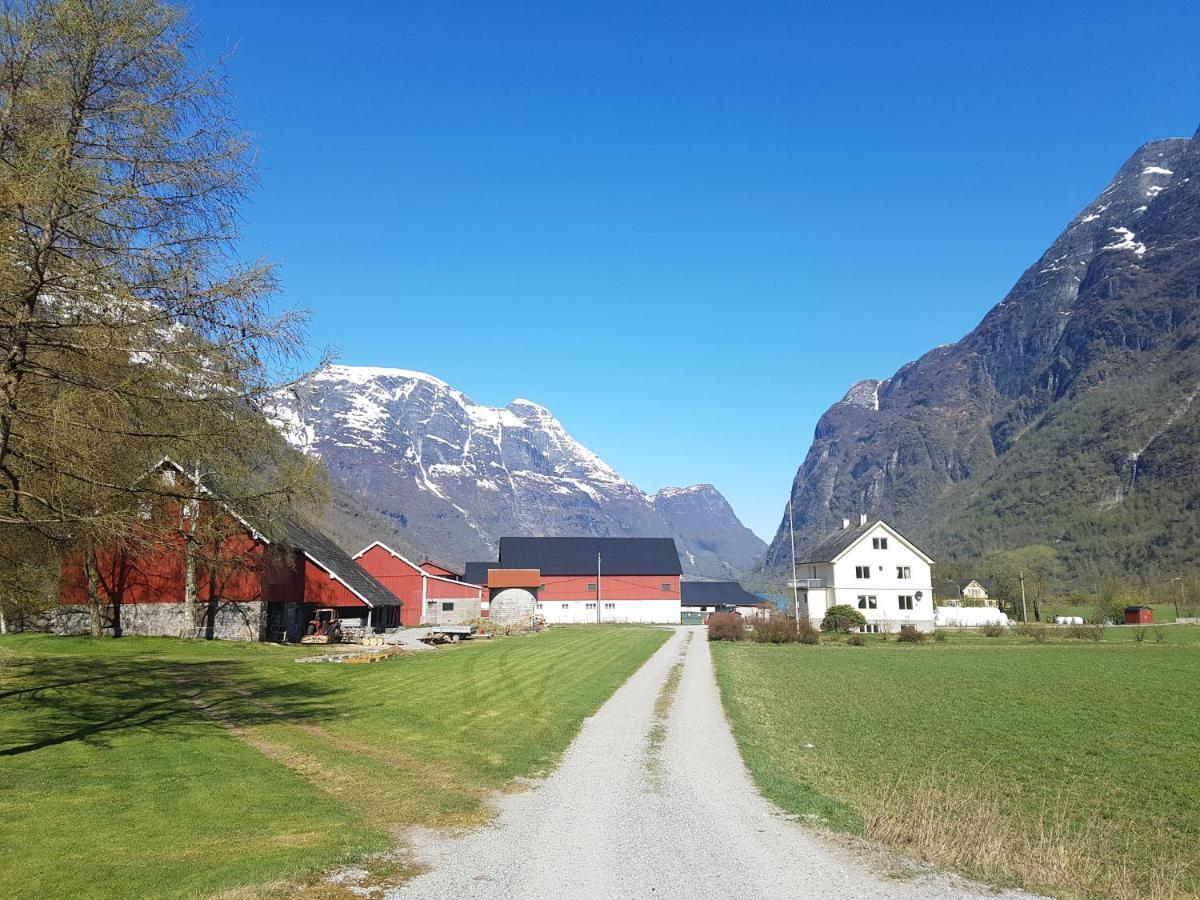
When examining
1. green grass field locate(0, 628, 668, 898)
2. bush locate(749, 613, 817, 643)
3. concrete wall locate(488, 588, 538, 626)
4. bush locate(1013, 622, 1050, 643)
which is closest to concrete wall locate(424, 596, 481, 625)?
concrete wall locate(488, 588, 538, 626)

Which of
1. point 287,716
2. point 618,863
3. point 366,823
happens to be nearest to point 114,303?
point 366,823

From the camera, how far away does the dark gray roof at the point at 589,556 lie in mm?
96500

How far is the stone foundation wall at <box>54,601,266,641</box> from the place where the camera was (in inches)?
1432

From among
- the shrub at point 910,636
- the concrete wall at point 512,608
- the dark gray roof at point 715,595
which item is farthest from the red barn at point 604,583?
the shrub at point 910,636

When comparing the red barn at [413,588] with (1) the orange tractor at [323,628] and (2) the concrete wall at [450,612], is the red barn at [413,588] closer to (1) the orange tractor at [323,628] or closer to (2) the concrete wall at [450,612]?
(2) the concrete wall at [450,612]

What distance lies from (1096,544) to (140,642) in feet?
527

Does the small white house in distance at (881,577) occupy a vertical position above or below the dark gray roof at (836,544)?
below

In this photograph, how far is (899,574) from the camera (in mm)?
71312

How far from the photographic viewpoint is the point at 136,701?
61.8 feet

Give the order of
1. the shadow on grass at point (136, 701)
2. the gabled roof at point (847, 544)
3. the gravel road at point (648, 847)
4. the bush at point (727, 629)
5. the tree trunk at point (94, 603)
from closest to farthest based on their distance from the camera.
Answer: the gravel road at point (648, 847), the shadow on grass at point (136, 701), the tree trunk at point (94, 603), the bush at point (727, 629), the gabled roof at point (847, 544)

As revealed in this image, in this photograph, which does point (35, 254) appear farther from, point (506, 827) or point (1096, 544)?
point (1096, 544)

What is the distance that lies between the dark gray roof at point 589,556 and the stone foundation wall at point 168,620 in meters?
58.3

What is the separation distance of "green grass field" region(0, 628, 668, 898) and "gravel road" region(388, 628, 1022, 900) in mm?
925

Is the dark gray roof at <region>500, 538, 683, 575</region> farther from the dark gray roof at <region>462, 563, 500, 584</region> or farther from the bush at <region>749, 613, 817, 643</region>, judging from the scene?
the bush at <region>749, 613, 817, 643</region>
